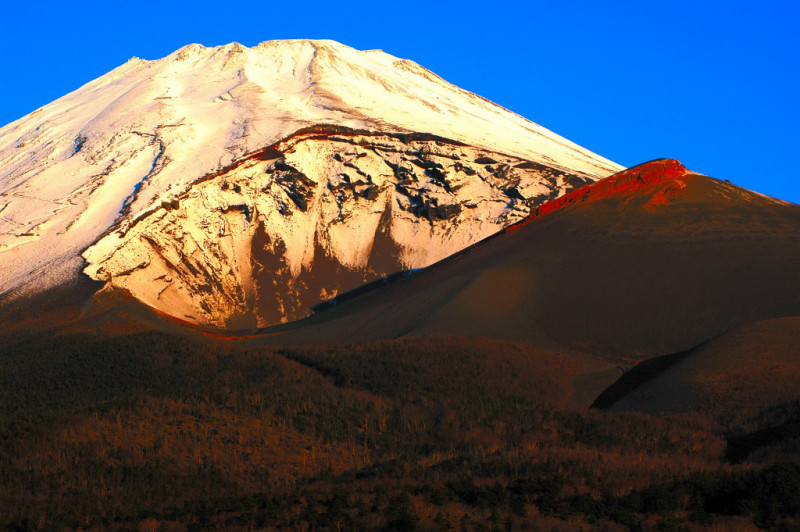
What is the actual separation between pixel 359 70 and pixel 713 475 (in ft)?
244

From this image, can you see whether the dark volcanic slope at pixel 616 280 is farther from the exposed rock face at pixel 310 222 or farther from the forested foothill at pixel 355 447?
the exposed rock face at pixel 310 222

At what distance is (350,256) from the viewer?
6644cm

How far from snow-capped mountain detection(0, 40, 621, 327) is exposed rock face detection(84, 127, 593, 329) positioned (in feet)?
0.35

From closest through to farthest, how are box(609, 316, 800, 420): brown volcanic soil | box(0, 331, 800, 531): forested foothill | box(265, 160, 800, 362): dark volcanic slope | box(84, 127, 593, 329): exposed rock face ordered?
box(0, 331, 800, 531): forested foothill < box(609, 316, 800, 420): brown volcanic soil < box(265, 160, 800, 362): dark volcanic slope < box(84, 127, 593, 329): exposed rock face

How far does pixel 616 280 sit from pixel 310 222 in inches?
1071

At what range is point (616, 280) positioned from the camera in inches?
1815

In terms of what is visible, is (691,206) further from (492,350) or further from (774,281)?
(492,350)

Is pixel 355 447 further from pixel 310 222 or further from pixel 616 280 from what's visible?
pixel 310 222

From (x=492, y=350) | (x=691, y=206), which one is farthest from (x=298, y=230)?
(x=492, y=350)

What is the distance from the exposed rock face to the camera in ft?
201

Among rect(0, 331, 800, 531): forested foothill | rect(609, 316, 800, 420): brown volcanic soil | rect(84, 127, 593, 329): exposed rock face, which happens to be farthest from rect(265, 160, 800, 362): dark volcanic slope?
rect(84, 127, 593, 329): exposed rock face

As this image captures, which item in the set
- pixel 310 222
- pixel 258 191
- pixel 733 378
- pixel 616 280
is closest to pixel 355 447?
pixel 733 378

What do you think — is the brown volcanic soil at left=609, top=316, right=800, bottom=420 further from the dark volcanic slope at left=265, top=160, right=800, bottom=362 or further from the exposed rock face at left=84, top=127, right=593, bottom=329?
the exposed rock face at left=84, top=127, right=593, bottom=329

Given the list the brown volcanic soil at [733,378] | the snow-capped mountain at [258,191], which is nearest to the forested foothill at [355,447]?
the brown volcanic soil at [733,378]
